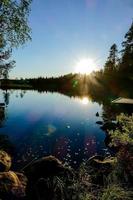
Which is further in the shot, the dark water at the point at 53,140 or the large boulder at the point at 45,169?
the dark water at the point at 53,140

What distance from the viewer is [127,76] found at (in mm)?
76438

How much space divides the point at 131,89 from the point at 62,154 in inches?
1994

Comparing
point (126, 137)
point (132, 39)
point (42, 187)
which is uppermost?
point (132, 39)

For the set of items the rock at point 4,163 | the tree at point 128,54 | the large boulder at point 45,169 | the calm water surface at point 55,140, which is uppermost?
the tree at point 128,54

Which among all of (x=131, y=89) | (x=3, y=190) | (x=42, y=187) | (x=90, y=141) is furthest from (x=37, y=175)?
(x=131, y=89)

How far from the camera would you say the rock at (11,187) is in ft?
49.8

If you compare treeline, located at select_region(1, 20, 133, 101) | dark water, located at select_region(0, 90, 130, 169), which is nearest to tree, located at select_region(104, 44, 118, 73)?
treeline, located at select_region(1, 20, 133, 101)

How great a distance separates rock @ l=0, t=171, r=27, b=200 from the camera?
49.8ft

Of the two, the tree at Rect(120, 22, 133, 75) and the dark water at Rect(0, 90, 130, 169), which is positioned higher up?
the tree at Rect(120, 22, 133, 75)

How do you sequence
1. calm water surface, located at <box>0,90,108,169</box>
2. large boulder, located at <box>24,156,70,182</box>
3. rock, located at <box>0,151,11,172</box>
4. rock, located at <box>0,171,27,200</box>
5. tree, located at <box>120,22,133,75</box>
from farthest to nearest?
1. tree, located at <box>120,22,133,75</box>
2. calm water surface, located at <box>0,90,108,169</box>
3. rock, located at <box>0,151,11,172</box>
4. large boulder, located at <box>24,156,70,182</box>
5. rock, located at <box>0,171,27,200</box>

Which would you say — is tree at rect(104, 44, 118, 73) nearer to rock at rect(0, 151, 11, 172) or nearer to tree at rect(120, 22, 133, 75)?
tree at rect(120, 22, 133, 75)

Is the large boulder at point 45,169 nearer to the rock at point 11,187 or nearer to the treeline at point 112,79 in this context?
the rock at point 11,187

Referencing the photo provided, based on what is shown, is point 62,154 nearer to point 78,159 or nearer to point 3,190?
point 78,159

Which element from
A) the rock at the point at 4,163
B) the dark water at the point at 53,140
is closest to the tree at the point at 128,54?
the dark water at the point at 53,140
